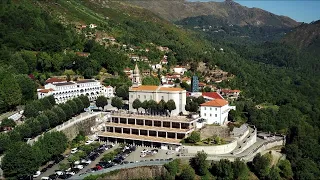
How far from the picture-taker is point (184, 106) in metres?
62.8

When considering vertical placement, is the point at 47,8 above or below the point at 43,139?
above

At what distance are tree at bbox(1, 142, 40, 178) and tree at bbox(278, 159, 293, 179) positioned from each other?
112ft

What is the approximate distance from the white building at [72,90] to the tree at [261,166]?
35.9 metres

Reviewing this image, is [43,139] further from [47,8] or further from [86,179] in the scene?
[47,8]

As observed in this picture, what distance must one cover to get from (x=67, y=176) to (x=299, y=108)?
71.2 metres

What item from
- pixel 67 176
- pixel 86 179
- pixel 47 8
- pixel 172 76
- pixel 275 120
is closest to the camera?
pixel 86 179

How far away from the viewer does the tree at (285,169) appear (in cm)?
5419

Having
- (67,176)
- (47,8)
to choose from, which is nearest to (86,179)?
(67,176)

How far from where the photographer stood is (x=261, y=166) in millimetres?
49688

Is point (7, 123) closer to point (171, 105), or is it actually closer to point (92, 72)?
point (171, 105)

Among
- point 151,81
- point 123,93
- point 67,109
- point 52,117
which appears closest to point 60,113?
point 52,117

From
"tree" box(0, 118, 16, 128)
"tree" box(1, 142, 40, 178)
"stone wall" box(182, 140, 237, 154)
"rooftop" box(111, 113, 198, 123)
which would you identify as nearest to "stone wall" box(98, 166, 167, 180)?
"stone wall" box(182, 140, 237, 154)

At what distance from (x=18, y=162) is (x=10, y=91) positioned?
19250 millimetres

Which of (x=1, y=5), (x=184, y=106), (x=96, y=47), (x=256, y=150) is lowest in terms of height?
(x=256, y=150)
